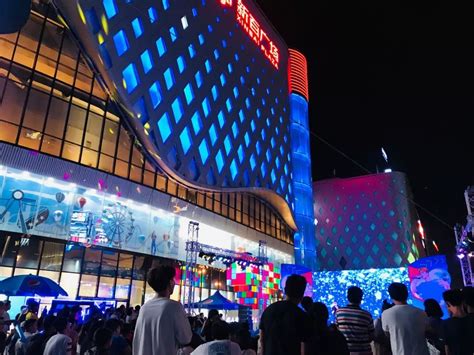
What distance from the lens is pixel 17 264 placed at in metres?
15.9

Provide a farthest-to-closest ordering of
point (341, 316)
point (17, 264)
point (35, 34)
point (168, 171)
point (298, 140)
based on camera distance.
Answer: point (298, 140) → point (168, 171) → point (35, 34) → point (17, 264) → point (341, 316)

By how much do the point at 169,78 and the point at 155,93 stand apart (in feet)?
6.86

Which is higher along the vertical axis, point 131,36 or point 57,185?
point 131,36

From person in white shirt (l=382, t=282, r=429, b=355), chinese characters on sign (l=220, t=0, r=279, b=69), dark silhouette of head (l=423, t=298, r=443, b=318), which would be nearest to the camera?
person in white shirt (l=382, t=282, r=429, b=355)

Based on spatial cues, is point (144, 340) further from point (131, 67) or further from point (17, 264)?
point (131, 67)

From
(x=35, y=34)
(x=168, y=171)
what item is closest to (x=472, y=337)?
(x=168, y=171)

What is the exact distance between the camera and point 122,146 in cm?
2145

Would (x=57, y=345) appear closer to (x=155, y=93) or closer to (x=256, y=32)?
(x=155, y=93)

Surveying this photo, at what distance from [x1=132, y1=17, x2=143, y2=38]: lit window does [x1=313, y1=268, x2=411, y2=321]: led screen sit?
67.1 feet

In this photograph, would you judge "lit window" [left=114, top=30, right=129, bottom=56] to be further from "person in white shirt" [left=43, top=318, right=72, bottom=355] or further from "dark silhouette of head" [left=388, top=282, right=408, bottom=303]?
"dark silhouette of head" [left=388, top=282, right=408, bottom=303]

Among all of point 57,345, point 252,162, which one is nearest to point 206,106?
point 252,162

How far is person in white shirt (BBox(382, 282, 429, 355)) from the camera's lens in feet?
13.8

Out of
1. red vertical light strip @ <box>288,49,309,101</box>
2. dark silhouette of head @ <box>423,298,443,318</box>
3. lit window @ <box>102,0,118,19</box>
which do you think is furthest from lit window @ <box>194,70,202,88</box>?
dark silhouette of head @ <box>423,298,443,318</box>

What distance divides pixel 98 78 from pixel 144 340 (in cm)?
2044
